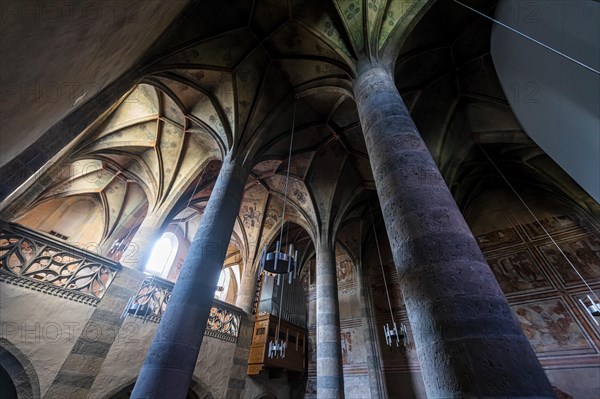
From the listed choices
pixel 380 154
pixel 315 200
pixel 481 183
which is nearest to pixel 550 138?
pixel 380 154

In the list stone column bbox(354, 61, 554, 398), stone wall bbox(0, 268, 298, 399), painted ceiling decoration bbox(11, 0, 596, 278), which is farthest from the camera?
painted ceiling decoration bbox(11, 0, 596, 278)

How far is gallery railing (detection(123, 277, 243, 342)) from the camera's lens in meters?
7.00

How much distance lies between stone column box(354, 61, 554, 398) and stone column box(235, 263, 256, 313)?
30.0 ft

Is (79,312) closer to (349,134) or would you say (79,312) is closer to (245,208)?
(245,208)

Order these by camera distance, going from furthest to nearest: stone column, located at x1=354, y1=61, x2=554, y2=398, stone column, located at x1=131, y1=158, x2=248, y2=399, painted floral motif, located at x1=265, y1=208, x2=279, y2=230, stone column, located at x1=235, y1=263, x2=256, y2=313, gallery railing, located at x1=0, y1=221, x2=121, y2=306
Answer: painted floral motif, located at x1=265, y1=208, x2=279, y2=230
stone column, located at x1=235, y1=263, x2=256, y2=313
gallery railing, located at x1=0, y1=221, x2=121, y2=306
stone column, located at x1=131, y1=158, x2=248, y2=399
stone column, located at x1=354, y1=61, x2=554, y2=398

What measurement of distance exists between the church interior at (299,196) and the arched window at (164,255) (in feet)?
0.89

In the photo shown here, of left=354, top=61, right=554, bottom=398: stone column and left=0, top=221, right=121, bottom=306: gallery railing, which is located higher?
left=0, top=221, right=121, bottom=306: gallery railing

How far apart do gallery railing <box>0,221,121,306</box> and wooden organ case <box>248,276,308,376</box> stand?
5.68 m

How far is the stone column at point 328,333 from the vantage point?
23.7 ft

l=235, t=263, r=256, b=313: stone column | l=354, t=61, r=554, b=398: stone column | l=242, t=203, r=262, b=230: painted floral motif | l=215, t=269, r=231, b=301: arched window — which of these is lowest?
l=354, t=61, r=554, b=398: stone column

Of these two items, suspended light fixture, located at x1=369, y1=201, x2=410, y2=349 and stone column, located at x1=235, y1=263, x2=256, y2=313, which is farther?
stone column, located at x1=235, y1=263, x2=256, y2=313

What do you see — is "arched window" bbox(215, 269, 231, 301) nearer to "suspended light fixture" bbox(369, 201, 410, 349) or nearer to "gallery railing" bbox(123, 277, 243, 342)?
"gallery railing" bbox(123, 277, 243, 342)

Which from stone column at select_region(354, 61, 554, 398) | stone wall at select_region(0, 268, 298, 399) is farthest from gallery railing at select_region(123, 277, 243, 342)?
stone column at select_region(354, 61, 554, 398)

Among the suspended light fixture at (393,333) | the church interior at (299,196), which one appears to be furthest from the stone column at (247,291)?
the suspended light fixture at (393,333)
